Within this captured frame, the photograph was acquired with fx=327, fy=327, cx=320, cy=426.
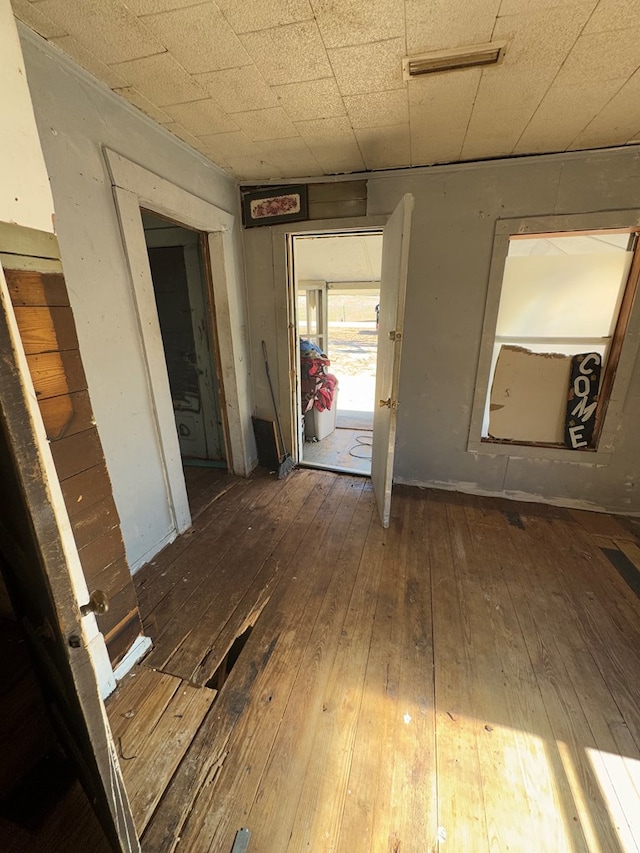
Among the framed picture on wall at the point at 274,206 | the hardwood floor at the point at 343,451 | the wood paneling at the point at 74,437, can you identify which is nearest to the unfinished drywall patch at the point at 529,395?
the hardwood floor at the point at 343,451

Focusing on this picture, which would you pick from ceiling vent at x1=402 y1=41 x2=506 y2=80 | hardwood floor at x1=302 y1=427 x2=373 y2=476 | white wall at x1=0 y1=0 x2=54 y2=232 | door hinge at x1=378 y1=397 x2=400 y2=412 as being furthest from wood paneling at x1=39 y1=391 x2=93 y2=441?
hardwood floor at x1=302 y1=427 x2=373 y2=476

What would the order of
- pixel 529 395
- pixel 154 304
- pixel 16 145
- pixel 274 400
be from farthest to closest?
pixel 274 400, pixel 529 395, pixel 154 304, pixel 16 145

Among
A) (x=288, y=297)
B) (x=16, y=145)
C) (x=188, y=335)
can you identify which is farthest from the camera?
(x=188, y=335)

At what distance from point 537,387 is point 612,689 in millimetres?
1874

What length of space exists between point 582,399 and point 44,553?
122 inches

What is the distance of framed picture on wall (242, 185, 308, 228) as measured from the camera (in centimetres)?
254

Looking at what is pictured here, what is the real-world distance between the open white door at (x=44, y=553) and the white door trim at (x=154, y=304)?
4.30ft

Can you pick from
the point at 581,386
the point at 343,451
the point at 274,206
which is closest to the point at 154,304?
the point at 274,206

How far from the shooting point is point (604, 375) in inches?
93.5

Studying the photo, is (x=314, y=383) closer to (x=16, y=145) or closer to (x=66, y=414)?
(x=66, y=414)

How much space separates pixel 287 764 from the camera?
1.13 m

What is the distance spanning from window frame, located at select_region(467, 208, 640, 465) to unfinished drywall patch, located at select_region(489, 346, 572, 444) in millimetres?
89

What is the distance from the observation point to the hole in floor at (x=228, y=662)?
4.53 feet

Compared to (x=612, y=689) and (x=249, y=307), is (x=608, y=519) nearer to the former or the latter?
(x=612, y=689)
